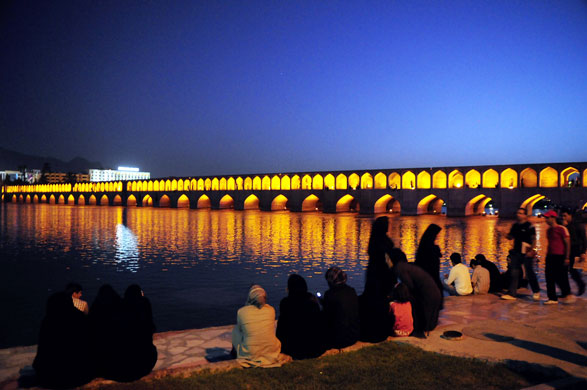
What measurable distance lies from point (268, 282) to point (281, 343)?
191 inches

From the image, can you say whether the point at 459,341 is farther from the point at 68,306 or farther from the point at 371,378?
the point at 68,306

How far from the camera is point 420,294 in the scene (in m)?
4.16

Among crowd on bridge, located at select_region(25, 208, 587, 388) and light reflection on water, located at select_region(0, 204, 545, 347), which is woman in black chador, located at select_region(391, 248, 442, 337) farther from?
light reflection on water, located at select_region(0, 204, 545, 347)

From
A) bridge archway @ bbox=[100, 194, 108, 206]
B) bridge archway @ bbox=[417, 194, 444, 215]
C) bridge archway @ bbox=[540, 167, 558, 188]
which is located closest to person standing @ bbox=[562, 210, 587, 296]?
bridge archway @ bbox=[540, 167, 558, 188]

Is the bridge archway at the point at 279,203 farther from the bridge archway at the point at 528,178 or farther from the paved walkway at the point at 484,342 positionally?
the paved walkway at the point at 484,342

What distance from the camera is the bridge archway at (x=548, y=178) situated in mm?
27773

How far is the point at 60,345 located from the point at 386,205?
34684mm

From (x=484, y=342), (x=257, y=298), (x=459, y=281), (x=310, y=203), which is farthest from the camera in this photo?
(x=310, y=203)

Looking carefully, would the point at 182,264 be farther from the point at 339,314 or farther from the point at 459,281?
the point at 339,314

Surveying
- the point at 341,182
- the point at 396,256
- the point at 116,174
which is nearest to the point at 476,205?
the point at 341,182

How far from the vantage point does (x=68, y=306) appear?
298 centimetres

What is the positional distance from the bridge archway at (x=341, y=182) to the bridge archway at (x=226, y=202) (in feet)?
40.6

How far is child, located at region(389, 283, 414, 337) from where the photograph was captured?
407cm

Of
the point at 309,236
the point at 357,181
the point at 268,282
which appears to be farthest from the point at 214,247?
the point at 357,181
